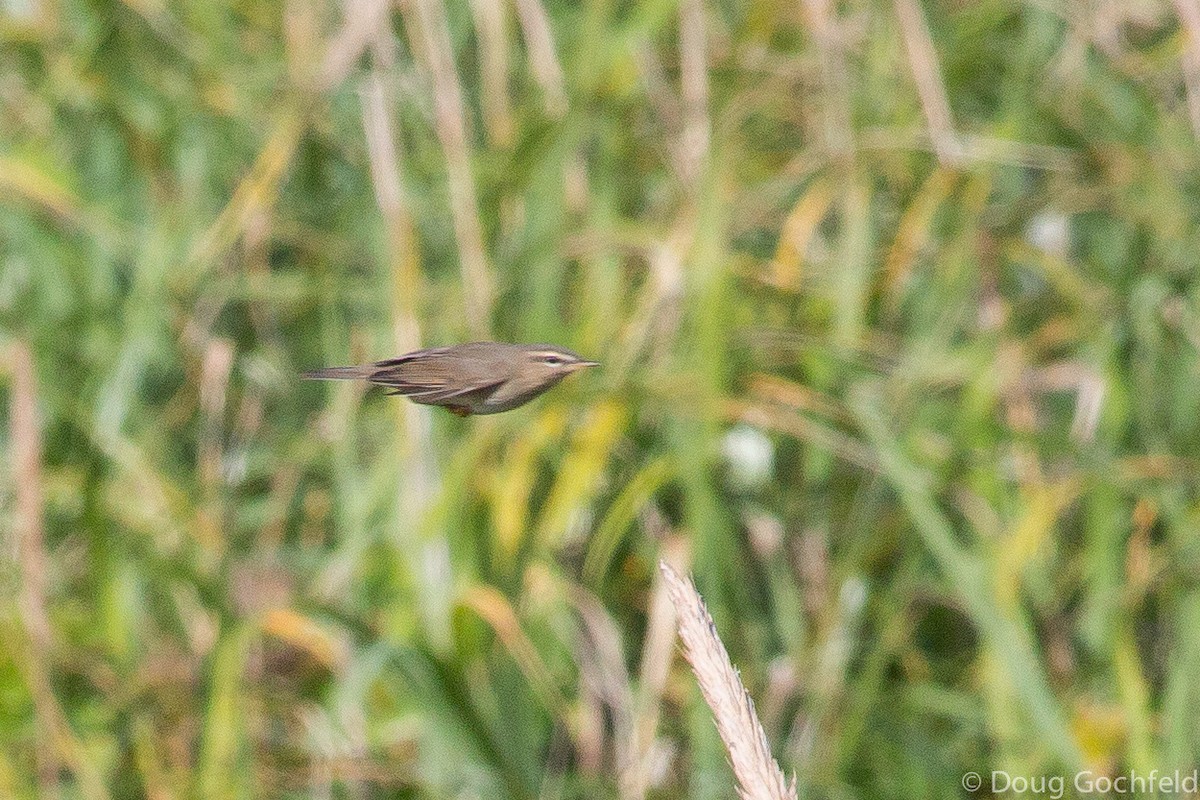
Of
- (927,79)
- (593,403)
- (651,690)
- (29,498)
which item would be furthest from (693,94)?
(29,498)

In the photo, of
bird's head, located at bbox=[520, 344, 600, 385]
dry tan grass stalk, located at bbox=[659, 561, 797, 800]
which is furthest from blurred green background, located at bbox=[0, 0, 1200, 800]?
dry tan grass stalk, located at bbox=[659, 561, 797, 800]

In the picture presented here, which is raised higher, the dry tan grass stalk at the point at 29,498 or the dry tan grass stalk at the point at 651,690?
the dry tan grass stalk at the point at 29,498

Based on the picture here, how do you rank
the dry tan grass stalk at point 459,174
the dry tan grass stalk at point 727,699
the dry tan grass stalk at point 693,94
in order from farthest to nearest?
the dry tan grass stalk at point 693,94, the dry tan grass stalk at point 459,174, the dry tan grass stalk at point 727,699

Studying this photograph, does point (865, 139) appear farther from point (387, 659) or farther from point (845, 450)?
point (387, 659)

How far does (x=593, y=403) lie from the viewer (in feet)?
6.05

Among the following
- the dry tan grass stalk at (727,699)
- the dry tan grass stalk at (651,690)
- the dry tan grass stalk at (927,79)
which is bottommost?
the dry tan grass stalk at (651,690)

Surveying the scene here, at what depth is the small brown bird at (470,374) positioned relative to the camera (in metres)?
0.86

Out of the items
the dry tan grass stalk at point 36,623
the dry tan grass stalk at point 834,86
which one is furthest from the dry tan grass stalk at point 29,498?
the dry tan grass stalk at point 834,86

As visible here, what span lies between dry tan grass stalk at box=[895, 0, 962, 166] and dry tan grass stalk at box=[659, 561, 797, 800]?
146 cm

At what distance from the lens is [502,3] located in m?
2.04

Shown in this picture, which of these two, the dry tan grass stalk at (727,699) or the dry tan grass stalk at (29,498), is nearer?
the dry tan grass stalk at (727,699)

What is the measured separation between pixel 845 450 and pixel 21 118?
1.32 metres

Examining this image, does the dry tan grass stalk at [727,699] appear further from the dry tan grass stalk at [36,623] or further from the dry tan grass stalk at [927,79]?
the dry tan grass stalk at [927,79]

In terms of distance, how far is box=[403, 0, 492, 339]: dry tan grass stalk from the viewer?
1.85 meters
